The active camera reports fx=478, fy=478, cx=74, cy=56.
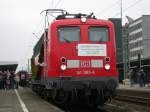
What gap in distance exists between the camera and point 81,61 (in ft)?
55.8

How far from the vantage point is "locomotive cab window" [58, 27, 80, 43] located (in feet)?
56.9

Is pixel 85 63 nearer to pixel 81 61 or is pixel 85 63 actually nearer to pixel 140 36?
pixel 81 61

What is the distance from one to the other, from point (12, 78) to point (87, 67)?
2076cm

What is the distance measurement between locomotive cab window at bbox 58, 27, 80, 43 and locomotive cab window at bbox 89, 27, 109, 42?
0.49 metres

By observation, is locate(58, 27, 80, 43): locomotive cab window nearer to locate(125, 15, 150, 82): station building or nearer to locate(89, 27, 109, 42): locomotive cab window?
locate(89, 27, 109, 42): locomotive cab window

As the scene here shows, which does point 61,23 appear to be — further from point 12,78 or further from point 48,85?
point 12,78

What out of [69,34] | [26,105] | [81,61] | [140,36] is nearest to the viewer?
[81,61]

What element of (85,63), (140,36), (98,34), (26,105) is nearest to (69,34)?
(98,34)

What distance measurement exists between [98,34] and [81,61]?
1323 mm

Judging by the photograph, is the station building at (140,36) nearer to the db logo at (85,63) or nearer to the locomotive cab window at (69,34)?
the locomotive cab window at (69,34)

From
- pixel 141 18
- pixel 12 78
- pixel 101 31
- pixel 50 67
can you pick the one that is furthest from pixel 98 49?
pixel 141 18

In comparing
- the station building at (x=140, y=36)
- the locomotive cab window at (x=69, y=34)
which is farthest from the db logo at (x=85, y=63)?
the station building at (x=140, y=36)

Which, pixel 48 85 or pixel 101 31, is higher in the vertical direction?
pixel 101 31

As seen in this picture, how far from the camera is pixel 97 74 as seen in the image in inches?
667
